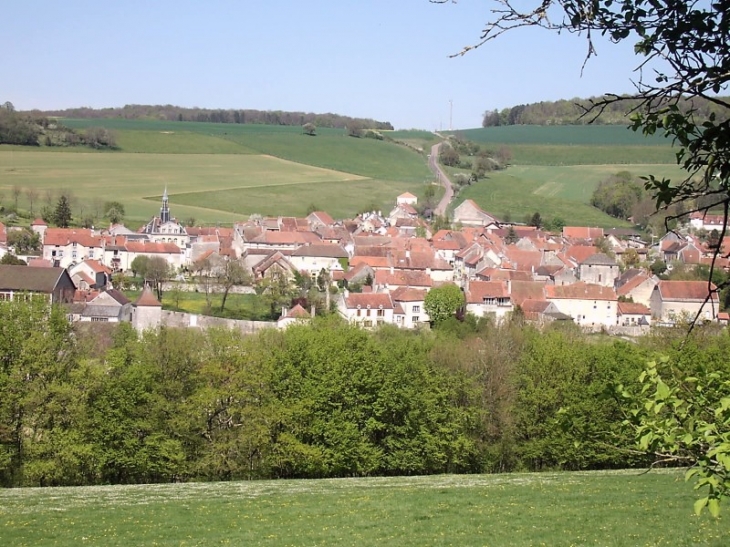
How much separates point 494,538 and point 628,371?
51.2 ft

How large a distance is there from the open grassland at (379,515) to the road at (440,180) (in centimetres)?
9448

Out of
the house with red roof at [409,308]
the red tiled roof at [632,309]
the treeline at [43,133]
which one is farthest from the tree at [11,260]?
the treeline at [43,133]

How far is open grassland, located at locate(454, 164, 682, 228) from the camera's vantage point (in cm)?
11469

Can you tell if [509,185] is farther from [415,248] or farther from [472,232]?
[415,248]

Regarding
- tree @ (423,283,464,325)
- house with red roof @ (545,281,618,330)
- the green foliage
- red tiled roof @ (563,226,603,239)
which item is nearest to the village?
house with red roof @ (545,281,618,330)

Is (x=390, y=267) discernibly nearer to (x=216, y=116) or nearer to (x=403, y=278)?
(x=403, y=278)

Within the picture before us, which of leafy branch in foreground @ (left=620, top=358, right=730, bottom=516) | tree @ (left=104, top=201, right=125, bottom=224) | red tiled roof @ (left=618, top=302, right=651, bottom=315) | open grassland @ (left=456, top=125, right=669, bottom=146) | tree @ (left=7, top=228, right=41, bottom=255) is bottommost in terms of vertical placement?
red tiled roof @ (left=618, top=302, right=651, bottom=315)

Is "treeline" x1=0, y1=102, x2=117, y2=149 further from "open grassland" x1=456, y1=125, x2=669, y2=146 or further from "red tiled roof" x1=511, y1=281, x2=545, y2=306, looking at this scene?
"red tiled roof" x1=511, y1=281, x2=545, y2=306

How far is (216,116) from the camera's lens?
184 metres

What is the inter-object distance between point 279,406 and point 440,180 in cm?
10958

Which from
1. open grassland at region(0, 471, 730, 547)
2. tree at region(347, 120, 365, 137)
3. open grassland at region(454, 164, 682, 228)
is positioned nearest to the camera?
open grassland at region(0, 471, 730, 547)

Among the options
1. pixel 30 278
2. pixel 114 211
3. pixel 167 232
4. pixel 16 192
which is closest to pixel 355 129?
pixel 114 211

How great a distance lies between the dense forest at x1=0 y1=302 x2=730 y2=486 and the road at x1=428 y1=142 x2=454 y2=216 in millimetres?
83509

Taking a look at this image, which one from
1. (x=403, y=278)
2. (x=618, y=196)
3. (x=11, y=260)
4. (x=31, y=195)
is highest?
(x=618, y=196)
